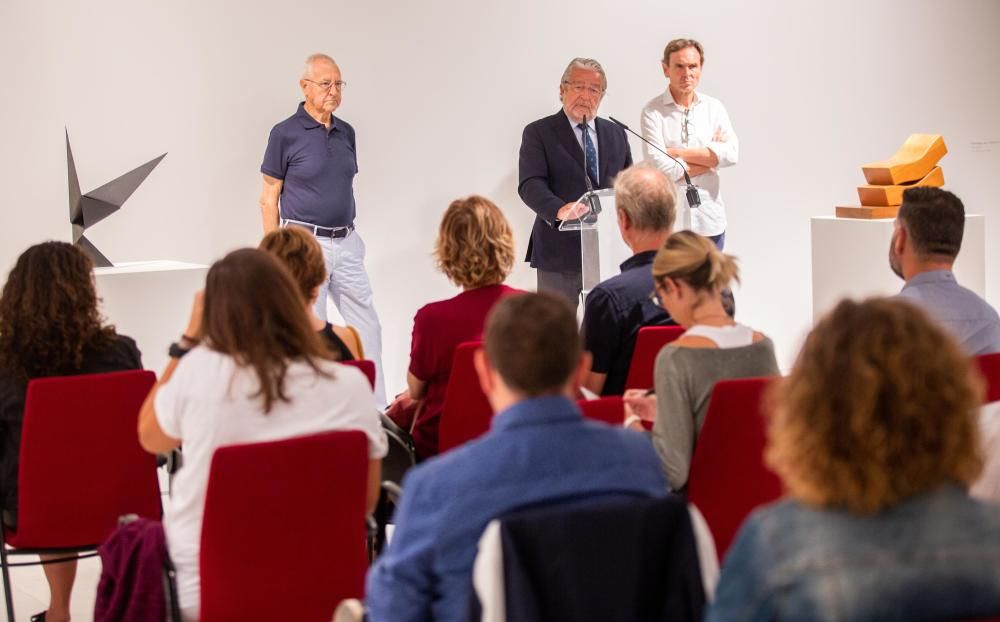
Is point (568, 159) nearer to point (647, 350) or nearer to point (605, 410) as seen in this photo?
point (647, 350)

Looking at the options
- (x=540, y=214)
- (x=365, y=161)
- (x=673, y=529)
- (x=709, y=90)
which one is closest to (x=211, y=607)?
(x=673, y=529)

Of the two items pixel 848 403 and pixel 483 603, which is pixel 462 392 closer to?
pixel 483 603

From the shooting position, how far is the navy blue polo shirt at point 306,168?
5922mm

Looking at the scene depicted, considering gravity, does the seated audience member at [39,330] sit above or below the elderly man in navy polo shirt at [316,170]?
below

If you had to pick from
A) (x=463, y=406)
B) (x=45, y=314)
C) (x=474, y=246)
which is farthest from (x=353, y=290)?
(x=45, y=314)

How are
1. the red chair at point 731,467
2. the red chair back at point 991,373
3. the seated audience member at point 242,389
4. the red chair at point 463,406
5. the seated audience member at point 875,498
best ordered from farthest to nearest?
the red chair at point 463,406, the red chair back at point 991,373, the red chair at point 731,467, the seated audience member at point 242,389, the seated audience member at point 875,498

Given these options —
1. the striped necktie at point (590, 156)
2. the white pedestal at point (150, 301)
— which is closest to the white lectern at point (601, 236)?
the striped necktie at point (590, 156)

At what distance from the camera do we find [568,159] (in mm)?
5941

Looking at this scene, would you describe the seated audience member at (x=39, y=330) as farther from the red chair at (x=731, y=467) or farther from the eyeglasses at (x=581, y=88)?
the eyeglasses at (x=581, y=88)

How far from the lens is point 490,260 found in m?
3.56

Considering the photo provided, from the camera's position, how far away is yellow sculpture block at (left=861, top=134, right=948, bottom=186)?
19.7 feet

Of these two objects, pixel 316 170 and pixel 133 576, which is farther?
pixel 316 170

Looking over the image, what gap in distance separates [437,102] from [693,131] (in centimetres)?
155

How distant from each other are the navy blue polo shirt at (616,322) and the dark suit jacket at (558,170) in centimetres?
242
